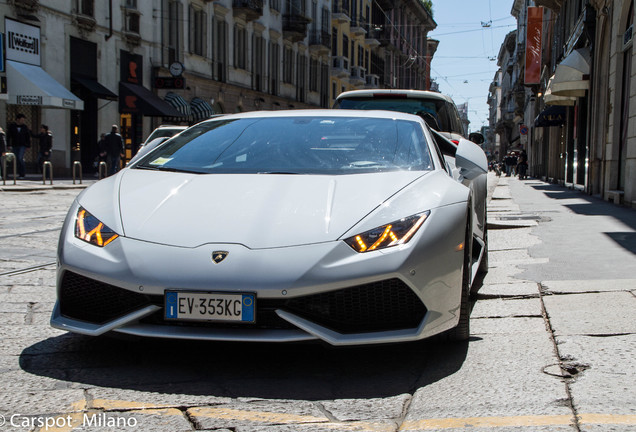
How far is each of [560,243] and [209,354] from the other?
5.10 metres

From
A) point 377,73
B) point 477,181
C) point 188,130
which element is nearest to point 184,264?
point 188,130

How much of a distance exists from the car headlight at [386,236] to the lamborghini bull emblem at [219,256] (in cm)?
51

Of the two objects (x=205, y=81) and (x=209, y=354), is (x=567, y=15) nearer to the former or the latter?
(x=205, y=81)

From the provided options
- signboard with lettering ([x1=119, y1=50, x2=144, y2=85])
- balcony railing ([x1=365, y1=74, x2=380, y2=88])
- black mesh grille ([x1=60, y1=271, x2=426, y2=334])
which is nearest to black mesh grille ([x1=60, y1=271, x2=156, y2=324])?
black mesh grille ([x1=60, y1=271, x2=426, y2=334])

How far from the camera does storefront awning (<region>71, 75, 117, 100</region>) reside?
25.0m

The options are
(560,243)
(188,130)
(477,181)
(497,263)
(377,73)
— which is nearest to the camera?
(188,130)

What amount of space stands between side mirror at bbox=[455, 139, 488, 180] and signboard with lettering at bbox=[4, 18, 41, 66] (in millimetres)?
20088

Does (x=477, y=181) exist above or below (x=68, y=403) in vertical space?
above

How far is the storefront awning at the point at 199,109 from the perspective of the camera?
31.0 metres

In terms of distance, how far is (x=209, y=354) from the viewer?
141 inches

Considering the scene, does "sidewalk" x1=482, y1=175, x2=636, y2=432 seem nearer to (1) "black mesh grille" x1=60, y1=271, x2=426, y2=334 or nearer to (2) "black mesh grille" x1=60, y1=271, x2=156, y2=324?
(1) "black mesh grille" x1=60, y1=271, x2=426, y2=334

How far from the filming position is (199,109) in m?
31.2

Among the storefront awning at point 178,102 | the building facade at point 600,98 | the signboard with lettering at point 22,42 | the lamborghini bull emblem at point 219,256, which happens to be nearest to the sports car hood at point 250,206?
the lamborghini bull emblem at point 219,256

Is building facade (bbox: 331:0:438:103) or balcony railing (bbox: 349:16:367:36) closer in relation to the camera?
building facade (bbox: 331:0:438:103)
